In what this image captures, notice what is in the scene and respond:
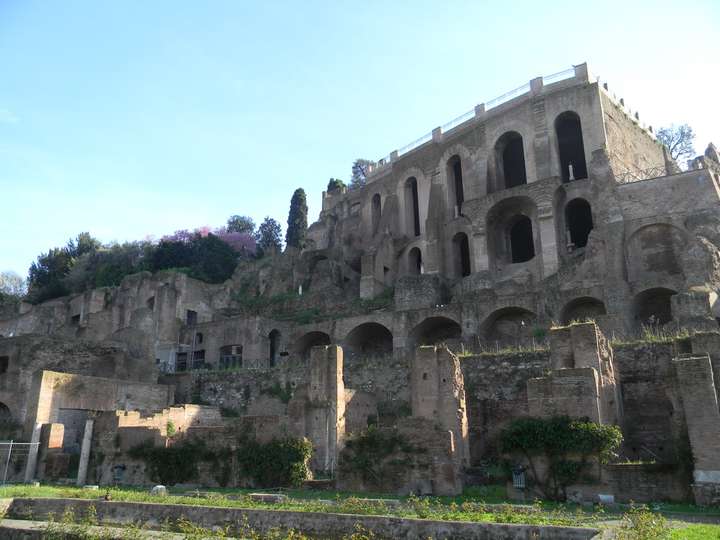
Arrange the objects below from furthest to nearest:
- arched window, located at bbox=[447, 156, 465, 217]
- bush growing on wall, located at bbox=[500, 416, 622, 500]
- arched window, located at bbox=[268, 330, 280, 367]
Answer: arched window, located at bbox=[447, 156, 465, 217]
arched window, located at bbox=[268, 330, 280, 367]
bush growing on wall, located at bbox=[500, 416, 622, 500]

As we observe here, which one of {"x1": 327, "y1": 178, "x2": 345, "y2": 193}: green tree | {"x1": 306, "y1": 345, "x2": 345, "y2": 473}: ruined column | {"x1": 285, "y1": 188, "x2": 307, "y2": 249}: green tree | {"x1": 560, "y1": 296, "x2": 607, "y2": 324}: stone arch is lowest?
{"x1": 306, "y1": 345, "x2": 345, "y2": 473}: ruined column

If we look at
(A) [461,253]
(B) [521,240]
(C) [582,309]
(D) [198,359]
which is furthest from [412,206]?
(C) [582,309]

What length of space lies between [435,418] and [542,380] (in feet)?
12.1

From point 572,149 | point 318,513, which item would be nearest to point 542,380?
point 318,513

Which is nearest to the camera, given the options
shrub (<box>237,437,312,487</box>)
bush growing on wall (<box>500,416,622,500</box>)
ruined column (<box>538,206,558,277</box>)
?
bush growing on wall (<box>500,416,622,500</box>)

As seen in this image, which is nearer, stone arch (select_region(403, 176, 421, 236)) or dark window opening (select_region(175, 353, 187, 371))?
dark window opening (select_region(175, 353, 187, 371))

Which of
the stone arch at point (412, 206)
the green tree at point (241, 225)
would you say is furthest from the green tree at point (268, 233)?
the stone arch at point (412, 206)

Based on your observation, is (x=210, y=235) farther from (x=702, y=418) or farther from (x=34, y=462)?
(x=702, y=418)

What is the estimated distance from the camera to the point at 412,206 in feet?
159

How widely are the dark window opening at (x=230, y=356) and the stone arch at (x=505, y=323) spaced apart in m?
14.4

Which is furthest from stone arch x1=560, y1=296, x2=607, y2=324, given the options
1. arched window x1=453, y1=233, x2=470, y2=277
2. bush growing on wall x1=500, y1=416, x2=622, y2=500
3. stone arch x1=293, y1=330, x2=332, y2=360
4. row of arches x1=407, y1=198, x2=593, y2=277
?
bush growing on wall x1=500, y1=416, x2=622, y2=500

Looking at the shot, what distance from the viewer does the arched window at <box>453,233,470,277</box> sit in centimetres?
4231

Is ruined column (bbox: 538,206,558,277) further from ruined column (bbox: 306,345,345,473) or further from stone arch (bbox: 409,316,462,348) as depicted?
ruined column (bbox: 306,345,345,473)

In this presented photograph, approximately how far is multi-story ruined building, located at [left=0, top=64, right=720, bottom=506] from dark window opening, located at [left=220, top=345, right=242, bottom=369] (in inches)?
6.4
